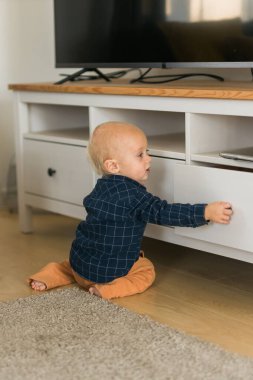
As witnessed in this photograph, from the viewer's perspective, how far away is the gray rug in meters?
1.31

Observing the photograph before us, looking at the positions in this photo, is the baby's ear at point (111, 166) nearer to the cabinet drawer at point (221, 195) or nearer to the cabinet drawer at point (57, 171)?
the cabinet drawer at point (221, 195)

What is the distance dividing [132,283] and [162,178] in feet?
0.99

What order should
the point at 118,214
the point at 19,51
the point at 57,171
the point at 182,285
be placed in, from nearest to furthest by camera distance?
1. the point at 118,214
2. the point at 182,285
3. the point at 57,171
4. the point at 19,51

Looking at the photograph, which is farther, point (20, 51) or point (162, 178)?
point (20, 51)

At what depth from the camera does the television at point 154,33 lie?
1.86 metres

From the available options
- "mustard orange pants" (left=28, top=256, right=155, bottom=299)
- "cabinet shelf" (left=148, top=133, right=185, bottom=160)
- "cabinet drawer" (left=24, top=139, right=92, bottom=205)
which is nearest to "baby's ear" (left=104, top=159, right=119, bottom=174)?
"cabinet shelf" (left=148, top=133, right=185, bottom=160)

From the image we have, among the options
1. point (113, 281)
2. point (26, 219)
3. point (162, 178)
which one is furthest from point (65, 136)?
point (113, 281)

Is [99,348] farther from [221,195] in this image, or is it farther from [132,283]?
[221,195]

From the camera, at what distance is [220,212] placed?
166 cm

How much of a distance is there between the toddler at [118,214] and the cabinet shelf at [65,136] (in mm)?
377

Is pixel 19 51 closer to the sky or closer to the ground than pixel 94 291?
closer to the sky

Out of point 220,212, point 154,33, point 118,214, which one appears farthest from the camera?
point 154,33

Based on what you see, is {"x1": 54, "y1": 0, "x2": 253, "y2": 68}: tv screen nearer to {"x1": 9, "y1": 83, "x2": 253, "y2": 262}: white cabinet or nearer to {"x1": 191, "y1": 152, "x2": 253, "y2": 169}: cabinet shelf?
{"x1": 9, "y1": 83, "x2": 253, "y2": 262}: white cabinet

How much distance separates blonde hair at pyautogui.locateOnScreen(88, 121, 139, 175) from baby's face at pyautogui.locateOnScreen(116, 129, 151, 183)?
2cm
